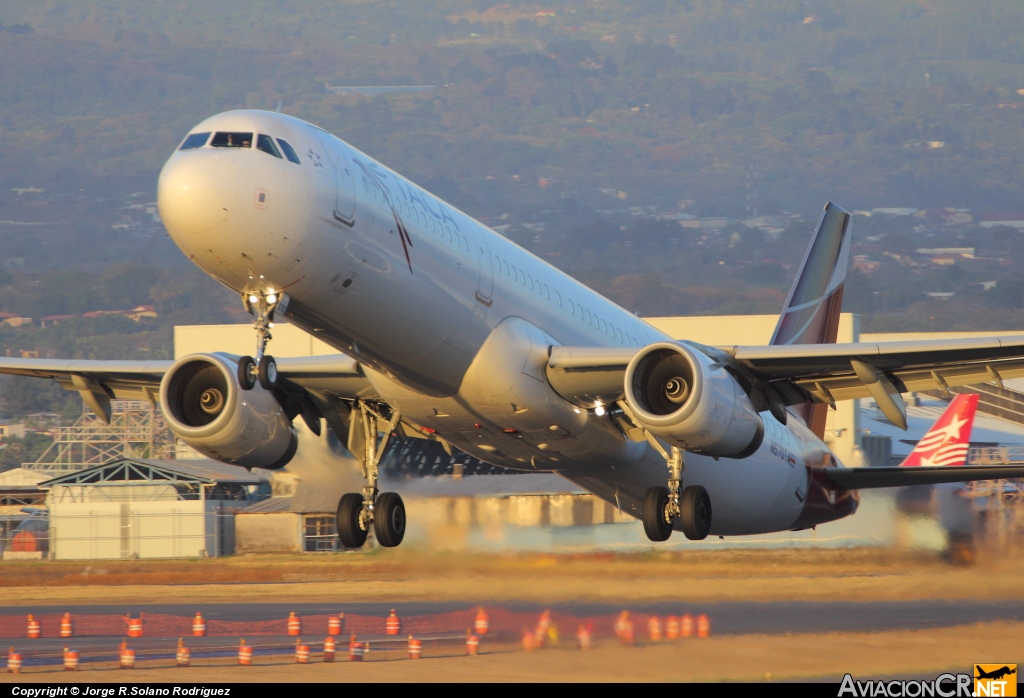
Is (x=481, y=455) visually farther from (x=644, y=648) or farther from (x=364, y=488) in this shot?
(x=644, y=648)

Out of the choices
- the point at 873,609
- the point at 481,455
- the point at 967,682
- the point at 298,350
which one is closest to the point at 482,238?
the point at 481,455

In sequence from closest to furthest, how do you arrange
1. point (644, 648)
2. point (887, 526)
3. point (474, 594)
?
point (644, 648) < point (474, 594) < point (887, 526)

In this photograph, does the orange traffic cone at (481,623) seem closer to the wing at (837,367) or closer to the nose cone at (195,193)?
the wing at (837,367)

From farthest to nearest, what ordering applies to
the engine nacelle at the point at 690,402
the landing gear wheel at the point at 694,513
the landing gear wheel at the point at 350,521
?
the landing gear wheel at the point at 350,521
the landing gear wheel at the point at 694,513
the engine nacelle at the point at 690,402

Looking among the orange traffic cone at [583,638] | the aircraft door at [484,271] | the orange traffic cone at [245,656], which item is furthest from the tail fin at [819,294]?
the orange traffic cone at [245,656]

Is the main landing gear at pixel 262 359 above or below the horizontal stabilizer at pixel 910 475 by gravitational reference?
above

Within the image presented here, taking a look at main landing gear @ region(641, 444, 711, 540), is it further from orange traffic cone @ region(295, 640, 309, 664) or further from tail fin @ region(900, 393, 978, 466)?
tail fin @ region(900, 393, 978, 466)

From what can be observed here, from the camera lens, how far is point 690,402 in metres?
18.6

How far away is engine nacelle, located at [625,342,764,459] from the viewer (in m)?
18.7

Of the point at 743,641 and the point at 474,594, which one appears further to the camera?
the point at 474,594

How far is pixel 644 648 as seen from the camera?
21.0 m

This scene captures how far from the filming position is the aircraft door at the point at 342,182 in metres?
16.5

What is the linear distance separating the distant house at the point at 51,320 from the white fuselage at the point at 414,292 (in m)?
176

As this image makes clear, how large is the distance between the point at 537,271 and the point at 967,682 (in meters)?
9.14
